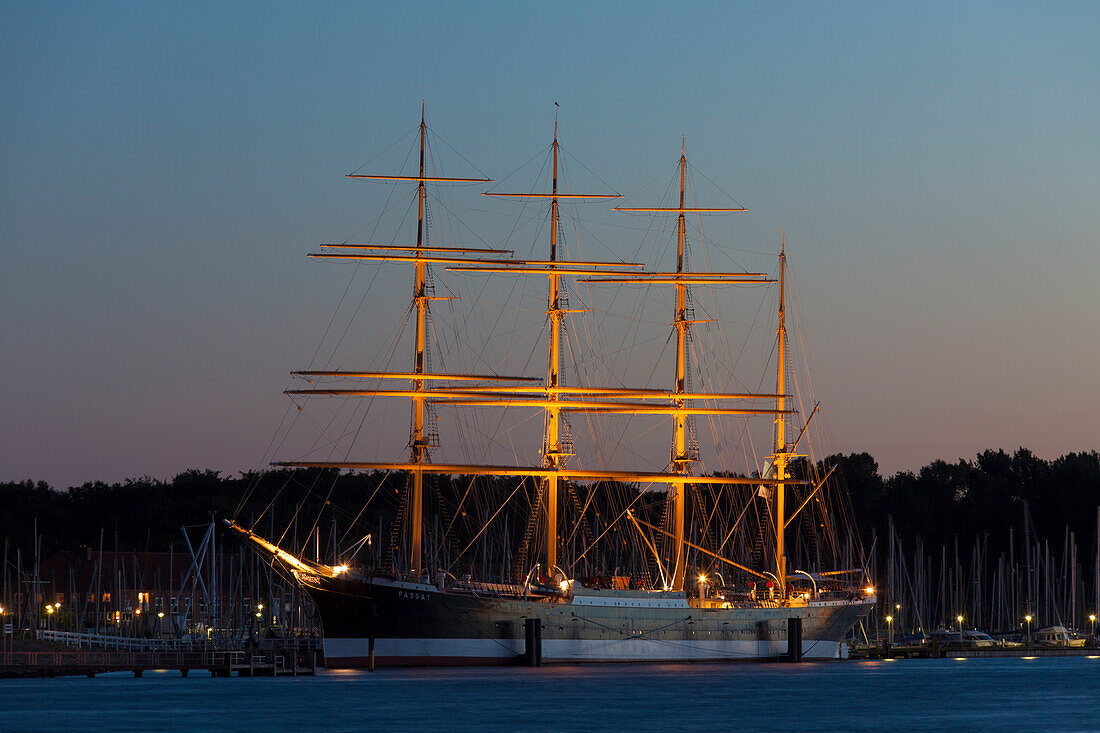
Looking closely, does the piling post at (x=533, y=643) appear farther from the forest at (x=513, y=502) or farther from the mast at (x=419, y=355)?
the forest at (x=513, y=502)

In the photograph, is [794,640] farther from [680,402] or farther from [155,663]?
[155,663]

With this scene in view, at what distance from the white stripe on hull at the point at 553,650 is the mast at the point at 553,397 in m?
6.55

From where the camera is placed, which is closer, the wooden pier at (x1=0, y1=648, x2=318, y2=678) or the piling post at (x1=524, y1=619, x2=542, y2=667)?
the wooden pier at (x1=0, y1=648, x2=318, y2=678)

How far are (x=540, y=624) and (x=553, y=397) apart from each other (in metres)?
16.4

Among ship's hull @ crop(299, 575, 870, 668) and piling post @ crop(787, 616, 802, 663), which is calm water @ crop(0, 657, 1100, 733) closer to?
ship's hull @ crop(299, 575, 870, 668)

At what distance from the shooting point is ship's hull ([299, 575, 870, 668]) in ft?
281

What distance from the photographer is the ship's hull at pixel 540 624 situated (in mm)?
85625

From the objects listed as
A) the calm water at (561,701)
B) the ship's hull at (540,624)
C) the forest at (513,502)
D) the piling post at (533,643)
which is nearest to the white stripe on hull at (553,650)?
the ship's hull at (540,624)

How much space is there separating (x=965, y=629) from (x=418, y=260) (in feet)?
242

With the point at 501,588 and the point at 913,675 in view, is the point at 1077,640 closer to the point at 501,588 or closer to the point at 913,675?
the point at 913,675

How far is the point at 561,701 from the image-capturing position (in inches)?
2808

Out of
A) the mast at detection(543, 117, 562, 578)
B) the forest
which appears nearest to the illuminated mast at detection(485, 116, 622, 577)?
the mast at detection(543, 117, 562, 578)

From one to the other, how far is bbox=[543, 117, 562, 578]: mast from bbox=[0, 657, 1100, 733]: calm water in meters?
9.46

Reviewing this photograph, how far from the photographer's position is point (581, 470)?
99.9m
